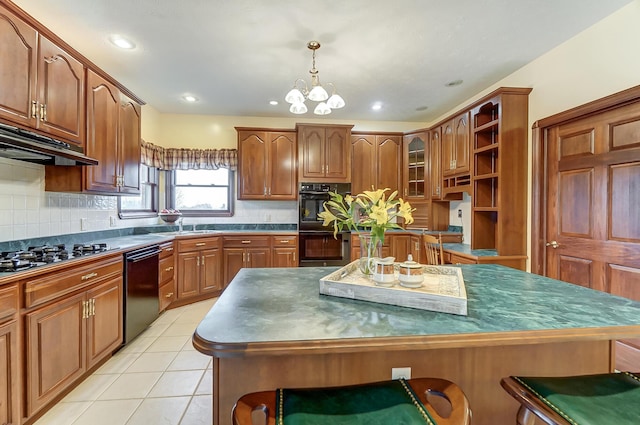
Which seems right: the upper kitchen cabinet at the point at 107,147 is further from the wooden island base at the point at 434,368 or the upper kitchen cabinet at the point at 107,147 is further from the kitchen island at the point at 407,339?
the wooden island base at the point at 434,368

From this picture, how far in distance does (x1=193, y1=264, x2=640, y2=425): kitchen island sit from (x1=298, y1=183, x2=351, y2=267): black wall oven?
9.13 feet

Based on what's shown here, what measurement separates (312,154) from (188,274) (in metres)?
2.35

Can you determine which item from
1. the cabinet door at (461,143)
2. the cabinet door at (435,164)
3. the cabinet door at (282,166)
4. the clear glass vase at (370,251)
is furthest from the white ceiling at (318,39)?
the clear glass vase at (370,251)

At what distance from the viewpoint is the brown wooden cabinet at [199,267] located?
3639mm

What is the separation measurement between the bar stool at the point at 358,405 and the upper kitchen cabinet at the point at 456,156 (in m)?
2.99

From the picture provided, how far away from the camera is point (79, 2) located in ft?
6.62

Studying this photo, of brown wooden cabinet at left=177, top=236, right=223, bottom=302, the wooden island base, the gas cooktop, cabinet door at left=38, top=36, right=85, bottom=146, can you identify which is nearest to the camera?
the wooden island base

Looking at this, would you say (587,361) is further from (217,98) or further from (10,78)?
(217,98)

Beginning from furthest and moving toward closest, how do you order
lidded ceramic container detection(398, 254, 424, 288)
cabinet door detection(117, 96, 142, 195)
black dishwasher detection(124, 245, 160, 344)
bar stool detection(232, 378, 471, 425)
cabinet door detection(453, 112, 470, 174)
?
cabinet door detection(453, 112, 470, 174) → cabinet door detection(117, 96, 142, 195) → black dishwasher detection(124, 245, 160, 344) → lidded ceramic container detection(398, 254, 424, 288) → bar stool detection(232, 378, 471, 425)

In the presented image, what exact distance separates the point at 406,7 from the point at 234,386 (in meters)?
→ 2.52

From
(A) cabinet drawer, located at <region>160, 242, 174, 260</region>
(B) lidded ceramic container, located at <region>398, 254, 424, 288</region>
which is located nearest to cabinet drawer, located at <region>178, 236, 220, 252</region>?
(A) cabinet drawer, located at <region>160, 242, 174, 260</region>

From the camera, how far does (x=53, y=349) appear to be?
1.75 m

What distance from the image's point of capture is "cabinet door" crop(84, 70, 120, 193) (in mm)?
2395

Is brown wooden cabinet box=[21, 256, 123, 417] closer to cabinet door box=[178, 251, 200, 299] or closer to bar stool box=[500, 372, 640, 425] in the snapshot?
cabinet door box=[178, 251, 200, 299]
